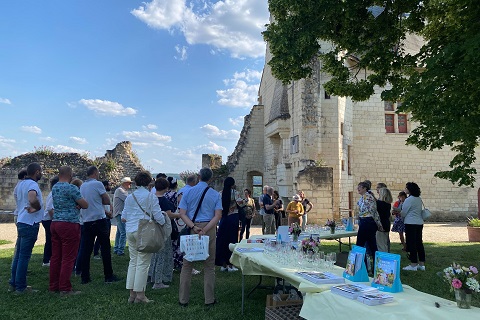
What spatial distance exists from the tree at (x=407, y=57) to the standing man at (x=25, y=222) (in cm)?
528

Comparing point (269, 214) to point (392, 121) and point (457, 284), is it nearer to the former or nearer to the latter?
point (457, 284)

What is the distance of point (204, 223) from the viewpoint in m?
4.89

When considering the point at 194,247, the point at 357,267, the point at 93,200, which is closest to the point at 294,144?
the point at 93,200

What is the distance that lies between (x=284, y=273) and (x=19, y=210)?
171 inches

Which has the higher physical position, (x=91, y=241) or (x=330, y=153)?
(x=330, y=153)

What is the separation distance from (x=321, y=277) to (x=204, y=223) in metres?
2.09

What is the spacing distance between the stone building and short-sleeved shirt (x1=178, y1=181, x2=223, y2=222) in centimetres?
972

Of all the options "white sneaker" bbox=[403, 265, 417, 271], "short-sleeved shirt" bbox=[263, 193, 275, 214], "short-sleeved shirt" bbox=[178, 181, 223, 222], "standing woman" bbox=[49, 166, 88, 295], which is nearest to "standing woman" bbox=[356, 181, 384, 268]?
"white sneaker" bbox=[403, 265, 417, 271]

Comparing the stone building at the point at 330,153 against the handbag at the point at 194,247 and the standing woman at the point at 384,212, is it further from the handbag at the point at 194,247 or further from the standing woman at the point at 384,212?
the handbag at the point at 194,247

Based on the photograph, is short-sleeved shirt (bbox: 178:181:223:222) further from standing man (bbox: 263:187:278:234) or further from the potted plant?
the potted plant

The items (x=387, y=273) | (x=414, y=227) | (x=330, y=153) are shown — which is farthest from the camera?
(x=330, y=153)

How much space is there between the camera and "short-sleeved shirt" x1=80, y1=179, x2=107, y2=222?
5.84m

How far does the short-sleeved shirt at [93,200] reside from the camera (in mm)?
5840

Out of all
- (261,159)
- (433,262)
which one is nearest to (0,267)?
(433,262)
